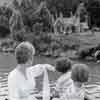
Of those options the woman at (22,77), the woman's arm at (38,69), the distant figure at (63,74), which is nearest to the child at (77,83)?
the distant figure at (63,74)

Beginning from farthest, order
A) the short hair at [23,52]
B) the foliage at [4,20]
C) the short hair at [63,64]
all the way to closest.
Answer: the foliage at [4,20]
the short hair at [63,64]
the short hair at [23,52]

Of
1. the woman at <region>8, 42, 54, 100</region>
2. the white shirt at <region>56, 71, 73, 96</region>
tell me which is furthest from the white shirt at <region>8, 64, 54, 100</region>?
the white shirt at <region>56, 71, 73, 96</region>

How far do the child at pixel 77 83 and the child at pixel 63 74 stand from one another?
116 mm

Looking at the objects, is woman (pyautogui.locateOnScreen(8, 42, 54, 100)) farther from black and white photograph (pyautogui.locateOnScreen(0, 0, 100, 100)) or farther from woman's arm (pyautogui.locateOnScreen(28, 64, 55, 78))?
woman's arm (pyautogui.locateOnScreen(28, 64, 55, 78))

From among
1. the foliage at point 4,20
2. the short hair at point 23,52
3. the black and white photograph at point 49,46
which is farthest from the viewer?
the foliage at point 4,20

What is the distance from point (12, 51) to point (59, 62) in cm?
2080

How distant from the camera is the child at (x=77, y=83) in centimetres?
315

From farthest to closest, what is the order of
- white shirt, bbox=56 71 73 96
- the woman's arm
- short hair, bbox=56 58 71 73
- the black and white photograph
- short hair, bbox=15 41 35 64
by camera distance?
white shirt, bbox=56 71 73 96, short hair, bbox=56 58 71 73, the woman's arm, the black and white photograph, short hair, bbox=15 41 35 64

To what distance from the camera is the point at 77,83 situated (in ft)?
10.7

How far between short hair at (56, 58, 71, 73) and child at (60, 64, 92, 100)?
0.18 metres

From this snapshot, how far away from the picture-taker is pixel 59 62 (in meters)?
3.35

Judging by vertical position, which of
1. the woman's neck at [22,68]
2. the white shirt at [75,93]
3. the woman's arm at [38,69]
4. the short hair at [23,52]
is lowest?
the white shirt at [75,93]

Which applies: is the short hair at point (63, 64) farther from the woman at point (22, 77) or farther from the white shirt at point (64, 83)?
the woman at point (22, 77)

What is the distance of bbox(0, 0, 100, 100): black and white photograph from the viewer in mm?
3111
